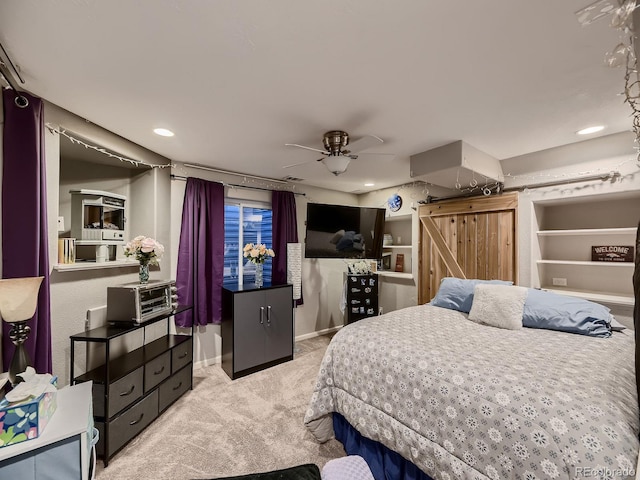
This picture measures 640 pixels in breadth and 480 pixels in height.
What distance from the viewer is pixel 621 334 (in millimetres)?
2082

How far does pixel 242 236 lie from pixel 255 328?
1356 millimetres

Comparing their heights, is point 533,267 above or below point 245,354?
above

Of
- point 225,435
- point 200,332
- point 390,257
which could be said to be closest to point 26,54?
point 225,435

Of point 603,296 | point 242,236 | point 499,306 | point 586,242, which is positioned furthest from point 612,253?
point 242,236

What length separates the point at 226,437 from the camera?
2.13 m

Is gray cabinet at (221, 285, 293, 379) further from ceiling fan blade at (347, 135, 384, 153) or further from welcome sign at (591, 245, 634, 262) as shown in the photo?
welcome sign at (591, 245, 634, 262)

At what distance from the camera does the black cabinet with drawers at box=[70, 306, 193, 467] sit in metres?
1.90

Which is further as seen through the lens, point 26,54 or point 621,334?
point 621,334

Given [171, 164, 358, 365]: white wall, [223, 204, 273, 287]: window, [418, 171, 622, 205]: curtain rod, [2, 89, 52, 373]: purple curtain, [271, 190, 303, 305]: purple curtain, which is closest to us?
[2, 89, 52, 373]: purple curtain

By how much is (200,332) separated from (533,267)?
3.90m

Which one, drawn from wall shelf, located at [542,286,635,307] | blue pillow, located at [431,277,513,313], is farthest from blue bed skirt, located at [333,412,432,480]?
wall shelf, located at [542,286,635,307]

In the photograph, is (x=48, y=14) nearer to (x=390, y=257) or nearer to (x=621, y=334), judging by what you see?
(x=621, y=334)

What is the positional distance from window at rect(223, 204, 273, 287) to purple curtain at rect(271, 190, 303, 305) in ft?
0.38

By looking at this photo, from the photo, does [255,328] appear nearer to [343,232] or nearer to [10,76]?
[343,232]
